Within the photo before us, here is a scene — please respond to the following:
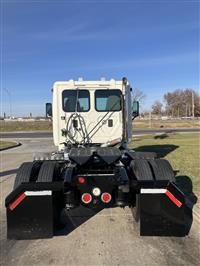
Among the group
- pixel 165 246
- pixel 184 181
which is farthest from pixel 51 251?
pixel 184 181

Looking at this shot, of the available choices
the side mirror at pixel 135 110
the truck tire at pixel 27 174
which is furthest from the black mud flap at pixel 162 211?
the side mirror at pixel 135 110

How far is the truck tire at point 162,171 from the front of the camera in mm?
5047

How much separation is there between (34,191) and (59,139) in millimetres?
3725

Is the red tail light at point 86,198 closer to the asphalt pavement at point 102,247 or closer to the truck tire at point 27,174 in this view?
the asphalt pavement at point 102,247

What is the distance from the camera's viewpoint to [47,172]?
200 inches

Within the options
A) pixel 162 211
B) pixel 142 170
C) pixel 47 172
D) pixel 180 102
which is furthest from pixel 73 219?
pixel 180 102

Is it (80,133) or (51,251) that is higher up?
(80,133)

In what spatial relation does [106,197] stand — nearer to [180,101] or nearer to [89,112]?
[89,112]

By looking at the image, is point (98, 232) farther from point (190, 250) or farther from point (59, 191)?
point (190, 250)

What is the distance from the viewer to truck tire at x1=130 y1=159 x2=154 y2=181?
500 centimetres

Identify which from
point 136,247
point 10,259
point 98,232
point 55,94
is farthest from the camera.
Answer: point 55,94

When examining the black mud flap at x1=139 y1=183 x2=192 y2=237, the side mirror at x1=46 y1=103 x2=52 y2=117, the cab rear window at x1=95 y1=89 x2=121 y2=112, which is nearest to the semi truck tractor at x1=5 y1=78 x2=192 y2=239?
the black mud flap at x1=139 y1=183 x2=192 y2=237

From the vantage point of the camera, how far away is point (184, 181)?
28.3 ft

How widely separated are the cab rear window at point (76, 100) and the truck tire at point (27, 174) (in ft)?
10.3
